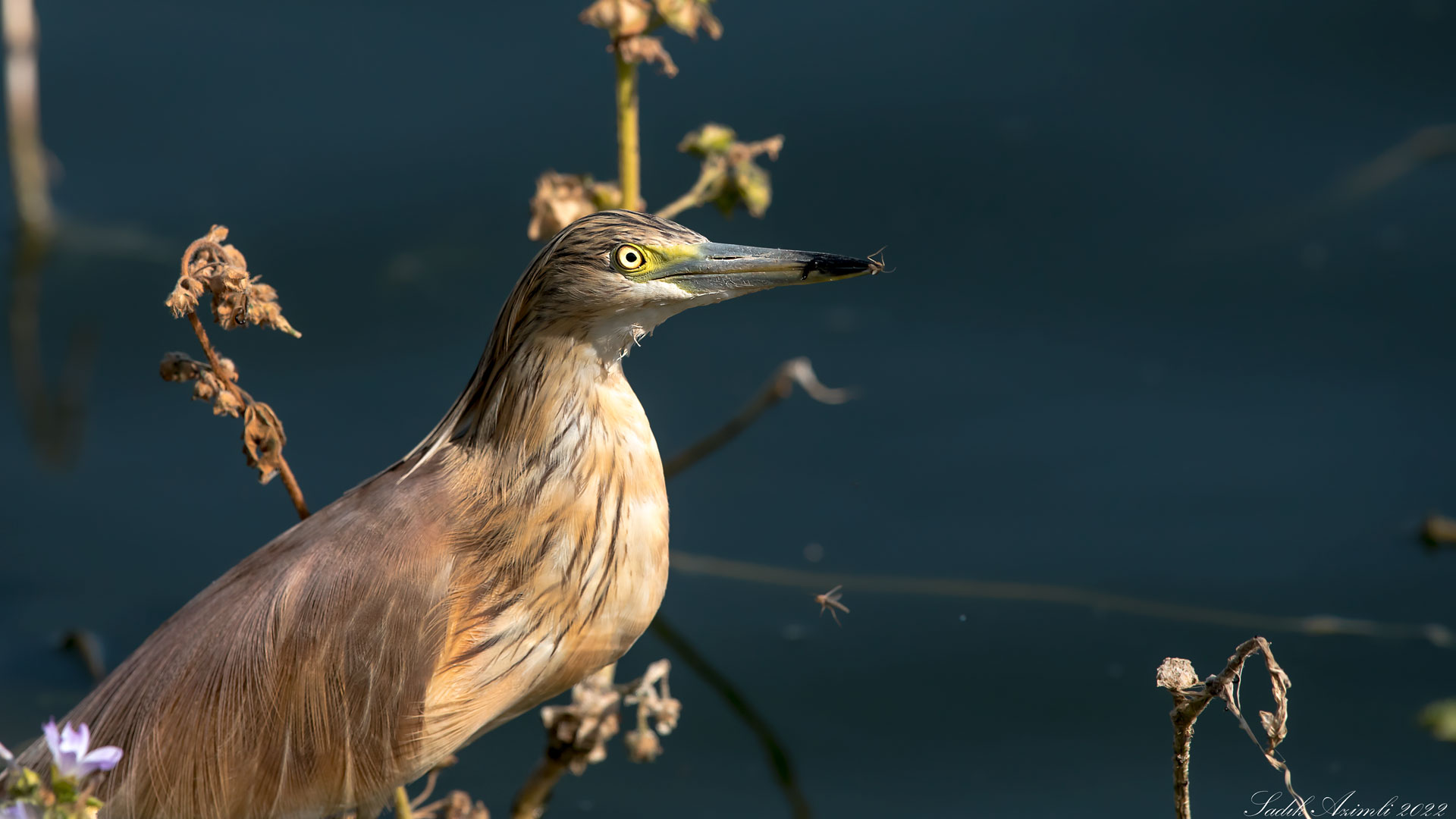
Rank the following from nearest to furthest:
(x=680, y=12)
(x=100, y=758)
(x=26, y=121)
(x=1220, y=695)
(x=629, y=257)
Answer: (x=100, y=758) < (x=1220, y=695) < (x=629, y=257) < (x=680, y=12) < (x=26, y=121)

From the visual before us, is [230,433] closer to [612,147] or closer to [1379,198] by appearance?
[612,147]

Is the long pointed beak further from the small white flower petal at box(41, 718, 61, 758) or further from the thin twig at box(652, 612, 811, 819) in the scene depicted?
the thin twig at box(652, 612, 811, 819)

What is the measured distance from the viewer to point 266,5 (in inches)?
218

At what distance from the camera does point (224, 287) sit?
2408mm

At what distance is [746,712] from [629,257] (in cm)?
185

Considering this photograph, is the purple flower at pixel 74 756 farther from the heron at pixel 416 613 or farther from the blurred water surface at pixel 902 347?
the blurred water surface at pixel 902 347

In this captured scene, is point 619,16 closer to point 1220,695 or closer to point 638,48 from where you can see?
point 638,48

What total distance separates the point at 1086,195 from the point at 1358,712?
2.00m

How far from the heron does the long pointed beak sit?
174mm

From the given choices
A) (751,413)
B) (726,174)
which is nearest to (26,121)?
(751,413)

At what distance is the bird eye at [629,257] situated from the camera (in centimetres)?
262

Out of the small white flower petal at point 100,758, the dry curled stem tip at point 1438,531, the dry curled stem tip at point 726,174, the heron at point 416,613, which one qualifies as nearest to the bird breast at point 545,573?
the heron at point 416,613

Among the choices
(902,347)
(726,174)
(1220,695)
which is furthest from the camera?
(902,347)

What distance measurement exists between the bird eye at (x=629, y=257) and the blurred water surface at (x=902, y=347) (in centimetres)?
178
